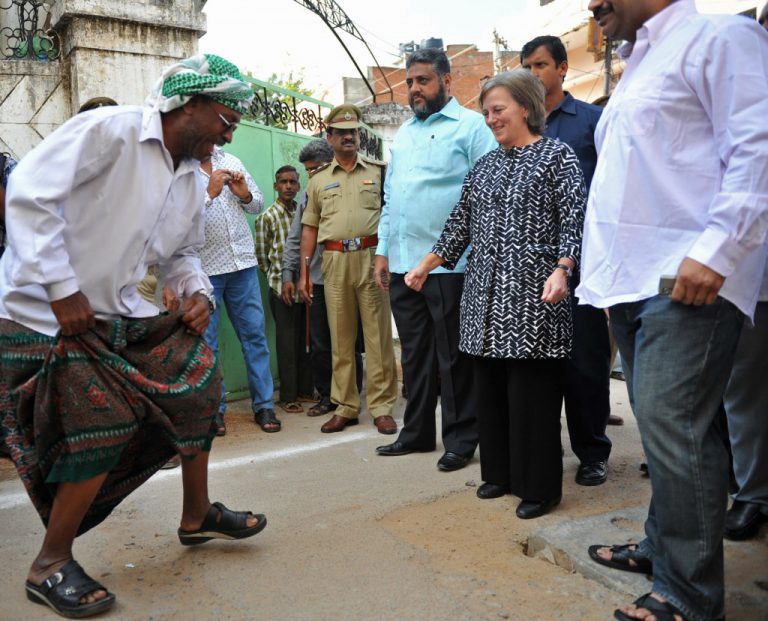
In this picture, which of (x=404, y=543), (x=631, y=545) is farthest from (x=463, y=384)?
(x=631, y=545)

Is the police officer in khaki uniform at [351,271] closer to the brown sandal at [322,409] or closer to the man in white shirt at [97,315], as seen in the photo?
the brown sandal at [322,409]

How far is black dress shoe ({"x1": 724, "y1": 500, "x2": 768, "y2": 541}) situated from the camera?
311 cm

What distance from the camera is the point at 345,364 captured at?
5.75 m

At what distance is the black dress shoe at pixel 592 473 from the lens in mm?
4039

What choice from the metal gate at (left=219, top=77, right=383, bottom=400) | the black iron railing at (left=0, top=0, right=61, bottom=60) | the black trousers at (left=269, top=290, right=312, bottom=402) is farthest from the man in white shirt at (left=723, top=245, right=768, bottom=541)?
the black iron railing at (left=0, top=0, right=61, bottom=60)

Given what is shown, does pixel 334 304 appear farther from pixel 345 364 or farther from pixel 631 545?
pixel 631 545

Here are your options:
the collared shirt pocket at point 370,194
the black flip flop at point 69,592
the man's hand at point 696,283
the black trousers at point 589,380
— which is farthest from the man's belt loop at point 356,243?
the man's hand at point 696,283

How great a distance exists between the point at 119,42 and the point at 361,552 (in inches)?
181

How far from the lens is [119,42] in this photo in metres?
6.07

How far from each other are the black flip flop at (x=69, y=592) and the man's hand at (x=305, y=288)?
3.37 m

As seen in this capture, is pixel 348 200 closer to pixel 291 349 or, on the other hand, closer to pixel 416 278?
pixel 291 349

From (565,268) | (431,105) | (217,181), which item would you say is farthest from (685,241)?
(217,181)

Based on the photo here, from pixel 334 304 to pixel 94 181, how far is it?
303 centimetres

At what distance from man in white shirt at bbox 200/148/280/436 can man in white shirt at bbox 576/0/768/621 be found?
3533 millimetres
